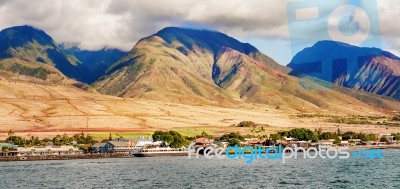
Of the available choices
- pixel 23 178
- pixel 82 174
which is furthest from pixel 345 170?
pixel 23 178

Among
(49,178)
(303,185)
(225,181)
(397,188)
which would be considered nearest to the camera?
(397,188)

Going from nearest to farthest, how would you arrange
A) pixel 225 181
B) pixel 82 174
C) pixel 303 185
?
1. pixel 303 185
2. pixel 225 181
3. pixel 82 174

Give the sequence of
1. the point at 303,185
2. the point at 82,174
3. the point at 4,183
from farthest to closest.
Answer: the point at 82,174, the point at 4,183, the point at 303,185

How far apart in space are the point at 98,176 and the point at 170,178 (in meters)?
19.3

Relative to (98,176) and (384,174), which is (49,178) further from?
(384,174)

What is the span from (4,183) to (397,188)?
76.9 m

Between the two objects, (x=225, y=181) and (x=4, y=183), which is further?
(x=4, y=183)

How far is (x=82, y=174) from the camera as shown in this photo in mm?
131875

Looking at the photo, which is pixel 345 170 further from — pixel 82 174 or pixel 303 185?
pixel 82 174

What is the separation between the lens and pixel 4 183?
114250mm

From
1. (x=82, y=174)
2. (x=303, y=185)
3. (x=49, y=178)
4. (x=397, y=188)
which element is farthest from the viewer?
(x=82, y=174)

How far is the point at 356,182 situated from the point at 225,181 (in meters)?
24.3

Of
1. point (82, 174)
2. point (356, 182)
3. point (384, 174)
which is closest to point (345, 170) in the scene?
point (384, 174)

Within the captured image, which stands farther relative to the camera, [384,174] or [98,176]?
[98,176]
